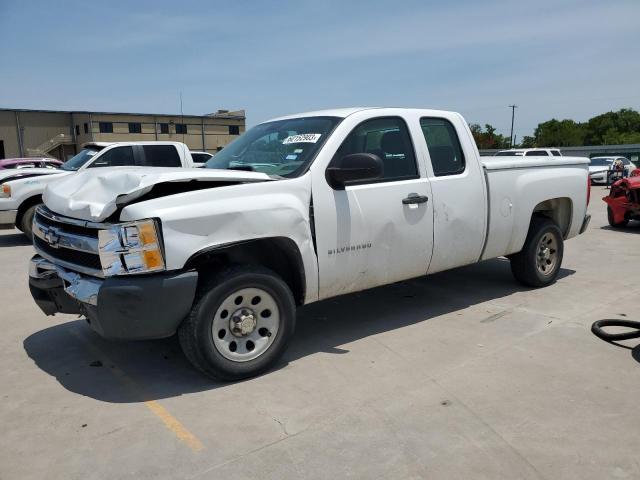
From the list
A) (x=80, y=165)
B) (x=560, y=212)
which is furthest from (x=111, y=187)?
(x=80, y=165)

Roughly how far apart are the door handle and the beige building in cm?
5309

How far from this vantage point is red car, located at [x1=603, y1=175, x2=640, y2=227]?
10.5 meters

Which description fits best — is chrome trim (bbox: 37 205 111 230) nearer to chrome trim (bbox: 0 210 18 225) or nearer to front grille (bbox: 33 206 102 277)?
front grille (bbox: 33 206 102 277)

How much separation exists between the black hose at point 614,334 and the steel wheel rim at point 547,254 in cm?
143

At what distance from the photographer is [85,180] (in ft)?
13.0

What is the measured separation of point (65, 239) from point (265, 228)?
138 cm

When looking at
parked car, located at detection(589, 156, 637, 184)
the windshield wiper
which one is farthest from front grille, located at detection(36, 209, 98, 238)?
parked car, located at detection(589, 156, 637, 184)

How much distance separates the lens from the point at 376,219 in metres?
4.32

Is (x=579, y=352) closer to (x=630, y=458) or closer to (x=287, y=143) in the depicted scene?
(x=630, y=458)

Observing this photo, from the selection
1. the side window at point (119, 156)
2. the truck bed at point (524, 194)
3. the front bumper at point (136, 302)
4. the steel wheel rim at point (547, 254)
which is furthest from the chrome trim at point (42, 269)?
the side window at point (119, 156)

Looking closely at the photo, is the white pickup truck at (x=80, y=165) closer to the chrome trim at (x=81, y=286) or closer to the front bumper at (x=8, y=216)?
the front bumper at (x=8, y=216)

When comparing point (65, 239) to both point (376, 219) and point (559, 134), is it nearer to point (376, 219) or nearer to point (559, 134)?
point (376, 219)

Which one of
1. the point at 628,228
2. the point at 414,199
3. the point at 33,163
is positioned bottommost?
the point at 628,228

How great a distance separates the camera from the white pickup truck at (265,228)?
3.35 meters
